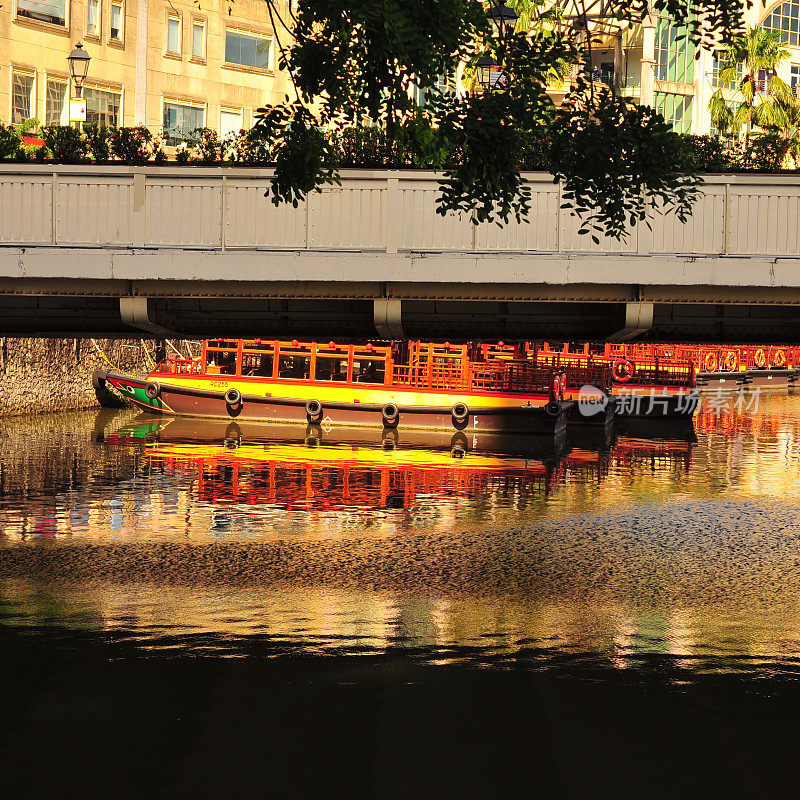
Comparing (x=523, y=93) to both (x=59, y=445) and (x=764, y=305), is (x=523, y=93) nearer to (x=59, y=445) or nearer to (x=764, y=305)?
(x=764, y=305)

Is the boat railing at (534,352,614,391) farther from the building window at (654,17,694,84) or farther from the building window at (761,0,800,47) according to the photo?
the building window at (761,0,800,47)

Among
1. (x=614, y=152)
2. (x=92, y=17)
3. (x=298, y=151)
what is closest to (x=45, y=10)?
(x=92, y=17)

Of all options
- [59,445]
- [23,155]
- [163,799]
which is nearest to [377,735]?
[163,799]

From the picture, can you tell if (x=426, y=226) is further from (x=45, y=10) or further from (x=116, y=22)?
(x=116, y=22)

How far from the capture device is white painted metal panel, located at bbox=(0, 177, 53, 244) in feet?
58.6

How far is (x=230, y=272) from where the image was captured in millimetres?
17750

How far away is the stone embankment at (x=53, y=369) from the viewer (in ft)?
130

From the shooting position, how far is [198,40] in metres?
50.8

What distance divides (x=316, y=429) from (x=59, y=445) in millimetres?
8871

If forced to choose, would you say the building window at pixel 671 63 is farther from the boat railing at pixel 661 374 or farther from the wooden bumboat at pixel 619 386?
the wooden bumboat at pixel 619 386

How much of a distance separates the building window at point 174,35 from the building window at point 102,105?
134 inches

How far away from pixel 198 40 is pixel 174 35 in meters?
1.38

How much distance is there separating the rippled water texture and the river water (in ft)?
0.24

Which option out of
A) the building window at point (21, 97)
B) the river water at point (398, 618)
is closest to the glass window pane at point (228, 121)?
the building window at point (21, 97)
